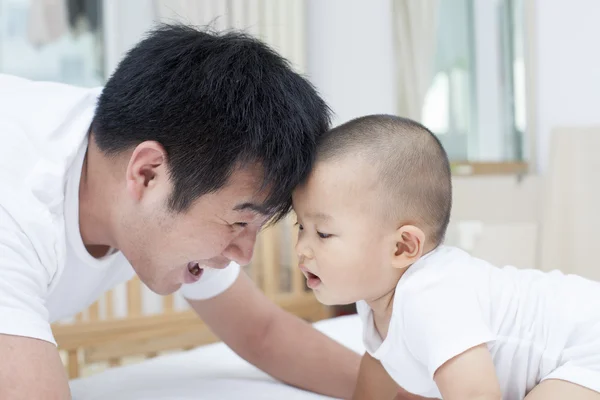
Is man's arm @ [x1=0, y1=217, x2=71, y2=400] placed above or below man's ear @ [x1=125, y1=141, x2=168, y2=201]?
below

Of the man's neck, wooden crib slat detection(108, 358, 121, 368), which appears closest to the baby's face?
the man's neck

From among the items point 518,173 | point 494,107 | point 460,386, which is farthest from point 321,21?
point 460,386

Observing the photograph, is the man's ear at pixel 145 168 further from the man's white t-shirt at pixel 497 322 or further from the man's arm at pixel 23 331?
the man's white t-shirt at pixel 497 322

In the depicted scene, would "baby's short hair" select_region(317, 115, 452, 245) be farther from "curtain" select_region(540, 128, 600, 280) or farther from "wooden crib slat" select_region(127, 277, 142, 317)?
"curtain" select_region(540, 128, 600, 280)

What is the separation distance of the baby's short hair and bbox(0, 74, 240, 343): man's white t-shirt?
16.0 inches

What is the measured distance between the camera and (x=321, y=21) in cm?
379

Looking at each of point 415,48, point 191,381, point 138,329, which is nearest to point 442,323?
point 191,381

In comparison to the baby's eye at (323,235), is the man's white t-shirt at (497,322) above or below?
below

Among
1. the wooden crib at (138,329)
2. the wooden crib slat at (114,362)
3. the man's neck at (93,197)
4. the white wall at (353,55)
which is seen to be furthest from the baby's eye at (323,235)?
the white wall at (353,55)

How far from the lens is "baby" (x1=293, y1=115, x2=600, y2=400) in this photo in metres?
1.00

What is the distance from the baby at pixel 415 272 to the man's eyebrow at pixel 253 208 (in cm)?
5

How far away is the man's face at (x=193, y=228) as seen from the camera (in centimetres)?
109

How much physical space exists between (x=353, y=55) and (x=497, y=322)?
279cm

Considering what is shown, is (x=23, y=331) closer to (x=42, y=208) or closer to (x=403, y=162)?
(x=42, y=208)
